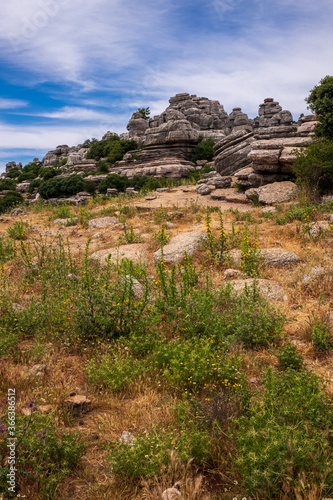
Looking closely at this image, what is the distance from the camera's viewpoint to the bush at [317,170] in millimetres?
11539

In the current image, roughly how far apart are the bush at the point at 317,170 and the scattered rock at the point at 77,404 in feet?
36.0

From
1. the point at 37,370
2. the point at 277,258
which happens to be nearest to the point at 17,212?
the point at 277,258

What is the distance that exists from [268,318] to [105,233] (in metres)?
7.45

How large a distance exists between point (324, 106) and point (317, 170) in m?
6.47

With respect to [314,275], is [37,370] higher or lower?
lower

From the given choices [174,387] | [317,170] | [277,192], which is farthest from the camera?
[277,192]

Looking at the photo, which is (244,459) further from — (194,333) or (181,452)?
(194,333)

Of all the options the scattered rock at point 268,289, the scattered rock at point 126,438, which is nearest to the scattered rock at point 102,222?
the scattered rock at point 268,289

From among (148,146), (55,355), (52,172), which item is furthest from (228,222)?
(52,172)

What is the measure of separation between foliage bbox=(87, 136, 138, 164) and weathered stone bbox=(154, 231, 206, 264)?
42.1 meters

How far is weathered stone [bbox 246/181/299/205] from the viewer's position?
12.9m

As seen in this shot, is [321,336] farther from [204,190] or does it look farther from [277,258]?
[204,190]

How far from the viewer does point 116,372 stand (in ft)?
11.1

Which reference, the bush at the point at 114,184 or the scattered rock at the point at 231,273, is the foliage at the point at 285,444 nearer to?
the scattered rock at the point at 231,273
